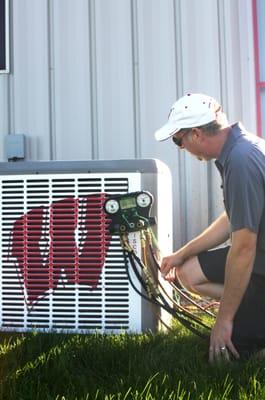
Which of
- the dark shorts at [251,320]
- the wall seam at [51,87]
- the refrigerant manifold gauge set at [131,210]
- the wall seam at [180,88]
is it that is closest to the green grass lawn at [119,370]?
the dark shorts at [251,320]

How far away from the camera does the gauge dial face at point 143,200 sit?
2969 millimetres

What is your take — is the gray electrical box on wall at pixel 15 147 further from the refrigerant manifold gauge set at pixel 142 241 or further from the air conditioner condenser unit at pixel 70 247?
the refrigerant manifold gauge set at pixel 142 241

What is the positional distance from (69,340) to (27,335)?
0.27 m

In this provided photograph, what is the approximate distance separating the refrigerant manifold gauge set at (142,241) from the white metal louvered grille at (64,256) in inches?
2.4

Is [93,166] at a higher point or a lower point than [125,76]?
lower

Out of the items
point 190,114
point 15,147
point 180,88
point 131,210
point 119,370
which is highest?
point 180,88

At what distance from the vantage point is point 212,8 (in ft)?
14.9

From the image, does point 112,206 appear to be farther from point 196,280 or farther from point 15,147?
point 15,147

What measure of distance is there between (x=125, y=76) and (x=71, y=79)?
1.41ft

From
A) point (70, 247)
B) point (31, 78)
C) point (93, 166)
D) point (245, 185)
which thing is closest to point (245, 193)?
point (245, 185)

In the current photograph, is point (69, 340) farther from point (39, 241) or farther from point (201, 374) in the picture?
point (201, 374)

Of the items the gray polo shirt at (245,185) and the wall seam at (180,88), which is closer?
the gray polo shirt at (245,185)

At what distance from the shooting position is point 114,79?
184 inches

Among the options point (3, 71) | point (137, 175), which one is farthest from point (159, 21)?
point (137, 175)
